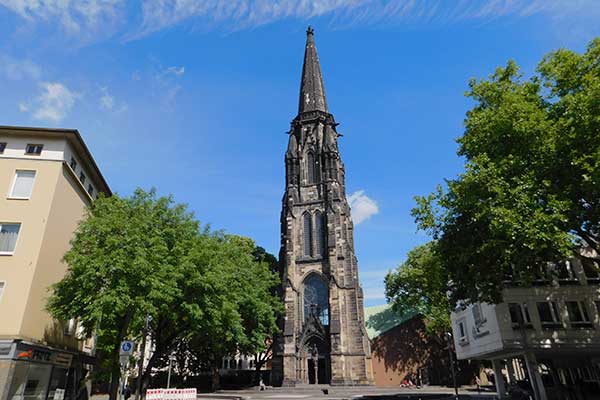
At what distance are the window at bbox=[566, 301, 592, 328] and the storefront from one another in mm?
26252

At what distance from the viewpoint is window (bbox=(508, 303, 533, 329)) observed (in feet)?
65.7

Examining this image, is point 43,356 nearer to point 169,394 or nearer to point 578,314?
point 169,394

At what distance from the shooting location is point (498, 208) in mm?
13539

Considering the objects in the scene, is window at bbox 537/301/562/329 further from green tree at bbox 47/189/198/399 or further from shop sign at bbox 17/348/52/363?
shop sign at bbox 17/348/52/363

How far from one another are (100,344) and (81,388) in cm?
502

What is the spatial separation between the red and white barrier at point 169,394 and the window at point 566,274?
20.0 meters

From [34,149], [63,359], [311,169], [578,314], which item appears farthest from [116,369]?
[311,169]

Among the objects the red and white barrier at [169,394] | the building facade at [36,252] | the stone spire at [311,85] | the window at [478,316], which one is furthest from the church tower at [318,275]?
the red and white barrier at [169,394]

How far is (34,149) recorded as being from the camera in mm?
19734

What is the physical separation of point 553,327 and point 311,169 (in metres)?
32.8

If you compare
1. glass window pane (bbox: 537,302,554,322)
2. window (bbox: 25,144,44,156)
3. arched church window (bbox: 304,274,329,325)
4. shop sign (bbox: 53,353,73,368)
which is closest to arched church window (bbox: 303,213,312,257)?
arched church window (bbox: 304,274,329,325)

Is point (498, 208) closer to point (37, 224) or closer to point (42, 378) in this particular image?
point (37, 224)

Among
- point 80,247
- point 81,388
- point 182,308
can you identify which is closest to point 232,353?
point 81,388

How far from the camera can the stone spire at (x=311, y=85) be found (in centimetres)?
5475
